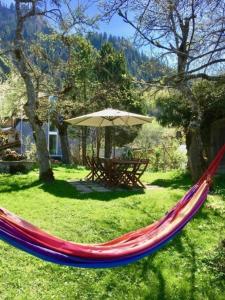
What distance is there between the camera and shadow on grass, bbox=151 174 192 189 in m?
11.0

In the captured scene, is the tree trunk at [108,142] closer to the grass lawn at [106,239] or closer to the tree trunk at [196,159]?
the tree trunk at [196,159]

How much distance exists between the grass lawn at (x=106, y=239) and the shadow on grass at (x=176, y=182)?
1480 mm

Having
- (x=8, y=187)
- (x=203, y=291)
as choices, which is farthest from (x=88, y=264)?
(x=8, y=187)

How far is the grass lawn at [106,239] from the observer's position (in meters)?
5.04

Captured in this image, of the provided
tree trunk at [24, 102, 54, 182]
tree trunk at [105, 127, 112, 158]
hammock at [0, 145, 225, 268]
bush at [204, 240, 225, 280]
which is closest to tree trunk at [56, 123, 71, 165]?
tree trunk at [105, 127, 112, 158]

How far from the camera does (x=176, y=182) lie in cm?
1183

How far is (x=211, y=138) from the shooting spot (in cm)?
1452

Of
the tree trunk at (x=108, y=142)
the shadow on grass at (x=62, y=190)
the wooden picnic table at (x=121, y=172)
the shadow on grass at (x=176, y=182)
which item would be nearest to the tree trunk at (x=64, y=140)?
the tree trunk at (x=108, y=142)

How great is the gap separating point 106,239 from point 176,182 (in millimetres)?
5769

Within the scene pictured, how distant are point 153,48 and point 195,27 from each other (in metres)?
0.82

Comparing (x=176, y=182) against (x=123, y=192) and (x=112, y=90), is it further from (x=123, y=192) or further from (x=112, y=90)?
(x=112, y=90)

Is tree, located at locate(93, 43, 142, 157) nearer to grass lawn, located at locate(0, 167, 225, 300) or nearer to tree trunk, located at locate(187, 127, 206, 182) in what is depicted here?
tree trunk, located at locate(187, 127, 206, 182)

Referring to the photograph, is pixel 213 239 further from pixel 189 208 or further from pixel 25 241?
pixel 25 241

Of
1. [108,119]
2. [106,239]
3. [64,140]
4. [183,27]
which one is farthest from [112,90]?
[64,140]
